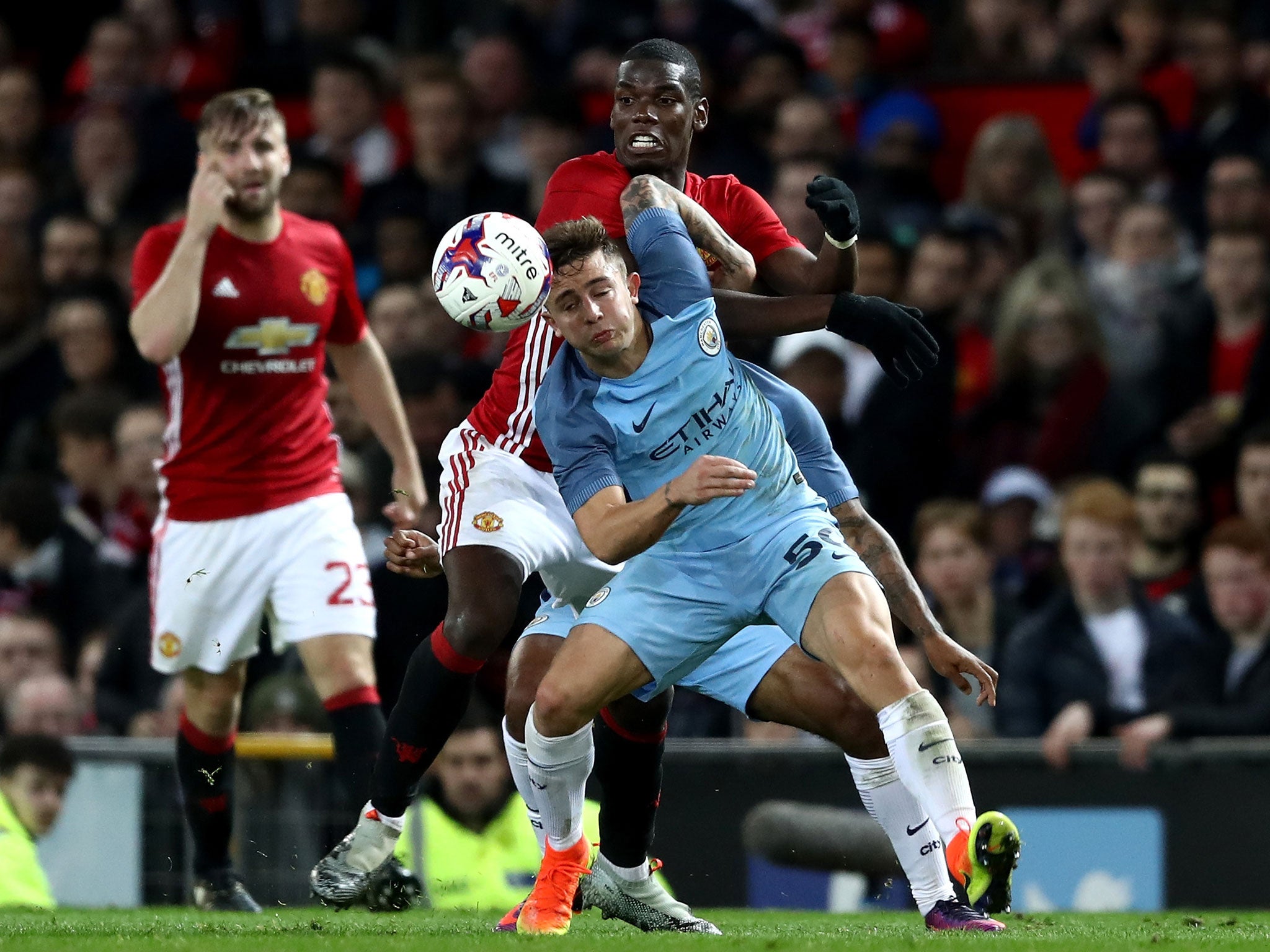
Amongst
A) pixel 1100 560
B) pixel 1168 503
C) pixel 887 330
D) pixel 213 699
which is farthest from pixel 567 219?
pixel 1168 503

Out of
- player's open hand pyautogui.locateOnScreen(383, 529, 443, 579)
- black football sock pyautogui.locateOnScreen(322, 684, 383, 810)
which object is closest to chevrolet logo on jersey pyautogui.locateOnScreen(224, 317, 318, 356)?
player's open hand pyautogui.locateOnScreen(383, 529, 443, 579)

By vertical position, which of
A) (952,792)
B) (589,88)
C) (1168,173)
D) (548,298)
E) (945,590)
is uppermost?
(589,88)

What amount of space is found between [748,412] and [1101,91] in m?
6.14

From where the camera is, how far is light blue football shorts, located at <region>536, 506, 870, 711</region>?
5941 mm

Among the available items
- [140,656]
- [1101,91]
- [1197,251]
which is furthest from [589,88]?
[140,656]

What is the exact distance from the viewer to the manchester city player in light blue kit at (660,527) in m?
5.80

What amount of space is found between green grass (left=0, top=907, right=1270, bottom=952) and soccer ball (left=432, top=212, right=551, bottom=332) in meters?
1.80

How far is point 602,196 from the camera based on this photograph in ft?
21.6

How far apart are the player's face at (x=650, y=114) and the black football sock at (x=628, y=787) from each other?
1.77 metres

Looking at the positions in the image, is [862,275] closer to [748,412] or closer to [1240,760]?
[1240,760]

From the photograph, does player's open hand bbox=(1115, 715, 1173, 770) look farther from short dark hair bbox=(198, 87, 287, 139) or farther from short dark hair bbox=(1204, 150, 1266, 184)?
short dark hair bbox=(198, 87, 287, 139)

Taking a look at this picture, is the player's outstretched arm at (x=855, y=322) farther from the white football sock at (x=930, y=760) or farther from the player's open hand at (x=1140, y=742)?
the player's open hand at (x=1140, y=742)

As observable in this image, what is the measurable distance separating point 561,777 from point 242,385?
7.03 feet

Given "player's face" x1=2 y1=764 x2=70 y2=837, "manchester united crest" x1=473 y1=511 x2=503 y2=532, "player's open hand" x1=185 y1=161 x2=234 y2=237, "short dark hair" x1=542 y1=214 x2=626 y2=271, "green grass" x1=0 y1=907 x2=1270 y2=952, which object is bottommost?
"green grass" x1=0 y1=907 x2=1270 y2=952
